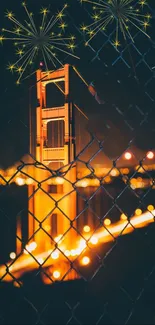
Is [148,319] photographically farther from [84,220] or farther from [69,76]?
[69,76]

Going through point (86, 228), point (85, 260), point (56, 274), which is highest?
point (86, 228)

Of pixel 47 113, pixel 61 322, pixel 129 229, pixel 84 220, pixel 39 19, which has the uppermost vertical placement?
pixel 47 113

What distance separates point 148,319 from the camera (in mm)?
3914

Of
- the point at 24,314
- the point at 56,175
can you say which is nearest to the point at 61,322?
the point at 24,314

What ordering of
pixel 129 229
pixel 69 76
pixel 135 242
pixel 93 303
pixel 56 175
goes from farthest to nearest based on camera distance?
1. pixel 69 76
2. pixel 129 229
3. pixel 135 242
4. pixel 93 303
5. pixel 56 175

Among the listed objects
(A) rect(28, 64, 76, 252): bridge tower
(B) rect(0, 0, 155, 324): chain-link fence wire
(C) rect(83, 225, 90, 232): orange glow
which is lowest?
(B) rect(0, 0, 155, 324): chain-link fence wire

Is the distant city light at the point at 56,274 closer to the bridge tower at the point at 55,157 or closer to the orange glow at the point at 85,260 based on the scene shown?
the orange glow at the point at 85,260

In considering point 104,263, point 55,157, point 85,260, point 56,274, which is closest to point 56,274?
point 56,274

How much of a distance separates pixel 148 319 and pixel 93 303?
4.36 ft

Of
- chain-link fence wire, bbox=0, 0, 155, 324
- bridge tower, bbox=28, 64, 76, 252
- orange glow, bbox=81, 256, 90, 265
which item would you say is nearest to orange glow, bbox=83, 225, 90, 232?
chain-link fence wire, bbox=0, 0, 155, 324

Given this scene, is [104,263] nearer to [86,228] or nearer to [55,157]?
[86,228]

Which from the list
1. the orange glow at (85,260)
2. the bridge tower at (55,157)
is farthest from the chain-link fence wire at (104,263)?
the bridge tower at (55,157)

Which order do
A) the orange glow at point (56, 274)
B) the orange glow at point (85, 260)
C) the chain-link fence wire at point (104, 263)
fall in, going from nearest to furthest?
the chain-link fence wire at point (104, 263) → the orange glow at point (85, 260) → the orange glow at point (56, 274)

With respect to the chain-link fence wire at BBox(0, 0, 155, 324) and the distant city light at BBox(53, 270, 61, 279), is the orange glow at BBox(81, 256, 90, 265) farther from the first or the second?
the distant city light at BBox(53, 270, 61, 279)
